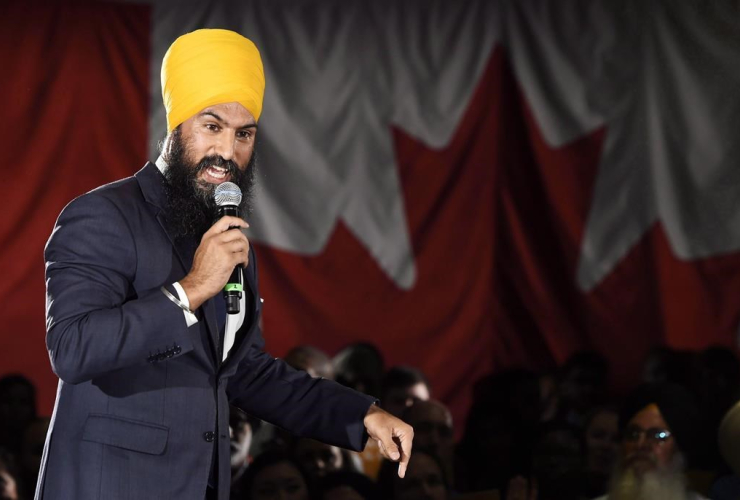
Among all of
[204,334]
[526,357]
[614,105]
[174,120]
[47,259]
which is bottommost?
[526,357]

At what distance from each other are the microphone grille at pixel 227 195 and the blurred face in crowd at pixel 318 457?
2.79m

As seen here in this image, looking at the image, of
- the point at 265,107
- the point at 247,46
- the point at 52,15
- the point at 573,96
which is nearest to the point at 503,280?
the point at 573,96

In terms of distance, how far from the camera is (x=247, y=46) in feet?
8.96

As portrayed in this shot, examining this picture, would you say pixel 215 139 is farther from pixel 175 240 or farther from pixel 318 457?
pixel 318 457

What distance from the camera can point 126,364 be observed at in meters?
2.20

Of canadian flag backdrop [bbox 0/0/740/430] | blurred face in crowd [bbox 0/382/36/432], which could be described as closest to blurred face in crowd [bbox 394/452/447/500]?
blurred face in crowd [bbox 0/382/36/432]

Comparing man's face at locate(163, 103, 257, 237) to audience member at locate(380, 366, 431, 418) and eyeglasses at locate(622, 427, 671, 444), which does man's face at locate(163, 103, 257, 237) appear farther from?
audience member at locate(380, 366, 431, 418)

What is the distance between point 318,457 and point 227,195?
2.88m

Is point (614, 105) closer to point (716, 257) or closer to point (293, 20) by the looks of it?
point (716, 257)

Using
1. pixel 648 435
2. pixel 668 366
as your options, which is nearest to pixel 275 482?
pixel 648 435

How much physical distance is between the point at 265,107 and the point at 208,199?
529 cm

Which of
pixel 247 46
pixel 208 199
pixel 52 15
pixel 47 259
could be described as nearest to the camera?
pixel 47 259

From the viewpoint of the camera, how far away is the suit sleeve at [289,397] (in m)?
2.68

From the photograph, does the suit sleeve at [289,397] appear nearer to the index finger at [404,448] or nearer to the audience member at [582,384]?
the index finger at [404,448]
